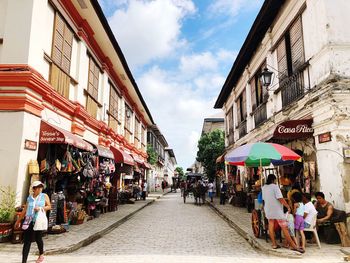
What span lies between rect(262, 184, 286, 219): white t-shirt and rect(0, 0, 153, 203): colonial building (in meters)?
5.22

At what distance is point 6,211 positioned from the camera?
6.89 meters

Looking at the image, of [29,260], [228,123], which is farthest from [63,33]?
[228,123]

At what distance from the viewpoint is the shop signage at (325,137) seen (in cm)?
744

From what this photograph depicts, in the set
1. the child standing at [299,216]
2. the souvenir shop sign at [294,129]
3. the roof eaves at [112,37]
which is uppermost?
the roof eaves at [112,37]

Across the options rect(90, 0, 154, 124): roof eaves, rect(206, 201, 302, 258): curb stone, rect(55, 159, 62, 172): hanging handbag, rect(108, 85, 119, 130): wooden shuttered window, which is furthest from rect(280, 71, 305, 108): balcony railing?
rect(108, 85, 119, 130): wooden shuttered window

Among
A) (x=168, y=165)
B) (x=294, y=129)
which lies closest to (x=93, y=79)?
(x=294, y=129)

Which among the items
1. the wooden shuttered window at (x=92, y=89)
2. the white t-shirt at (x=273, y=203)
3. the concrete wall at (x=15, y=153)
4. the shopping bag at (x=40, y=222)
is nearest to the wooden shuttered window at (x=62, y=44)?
the wooden shuttered window at (x=92, y=89)

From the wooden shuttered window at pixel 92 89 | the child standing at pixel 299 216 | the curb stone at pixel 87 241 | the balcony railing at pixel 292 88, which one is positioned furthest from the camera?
the wooden shuttered window at pixel 92 89

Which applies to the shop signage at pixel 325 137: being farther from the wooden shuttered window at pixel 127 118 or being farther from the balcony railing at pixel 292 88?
the wooden shuttered window at pixel 127 118

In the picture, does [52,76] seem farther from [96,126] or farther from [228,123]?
[228,123]

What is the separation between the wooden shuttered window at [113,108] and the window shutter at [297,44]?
30.9 feet

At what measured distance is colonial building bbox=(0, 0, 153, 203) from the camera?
7.40 meters

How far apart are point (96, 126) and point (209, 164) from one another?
1602 centimetres

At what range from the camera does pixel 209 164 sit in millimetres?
27594
